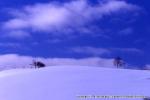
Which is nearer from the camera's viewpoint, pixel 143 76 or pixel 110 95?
pixel 110 95

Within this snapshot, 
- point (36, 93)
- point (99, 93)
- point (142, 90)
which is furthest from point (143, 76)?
point (36, 93)

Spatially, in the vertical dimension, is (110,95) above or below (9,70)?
below

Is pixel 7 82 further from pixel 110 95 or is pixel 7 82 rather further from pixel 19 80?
pixel 110 95

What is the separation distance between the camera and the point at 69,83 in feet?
108

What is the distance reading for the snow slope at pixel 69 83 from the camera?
106 ft

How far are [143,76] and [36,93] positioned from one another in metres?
8.82

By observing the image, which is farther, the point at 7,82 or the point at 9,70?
the point at 9,70

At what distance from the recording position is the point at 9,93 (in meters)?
32.5

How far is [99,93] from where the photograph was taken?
3238 centimetres

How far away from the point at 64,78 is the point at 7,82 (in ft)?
13.5

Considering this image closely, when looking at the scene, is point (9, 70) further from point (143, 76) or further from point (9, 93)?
point (143, 76)

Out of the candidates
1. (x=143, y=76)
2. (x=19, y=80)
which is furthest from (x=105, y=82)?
(x=19, y=80)

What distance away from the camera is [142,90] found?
33438mm

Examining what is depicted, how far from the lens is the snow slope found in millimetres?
32188
